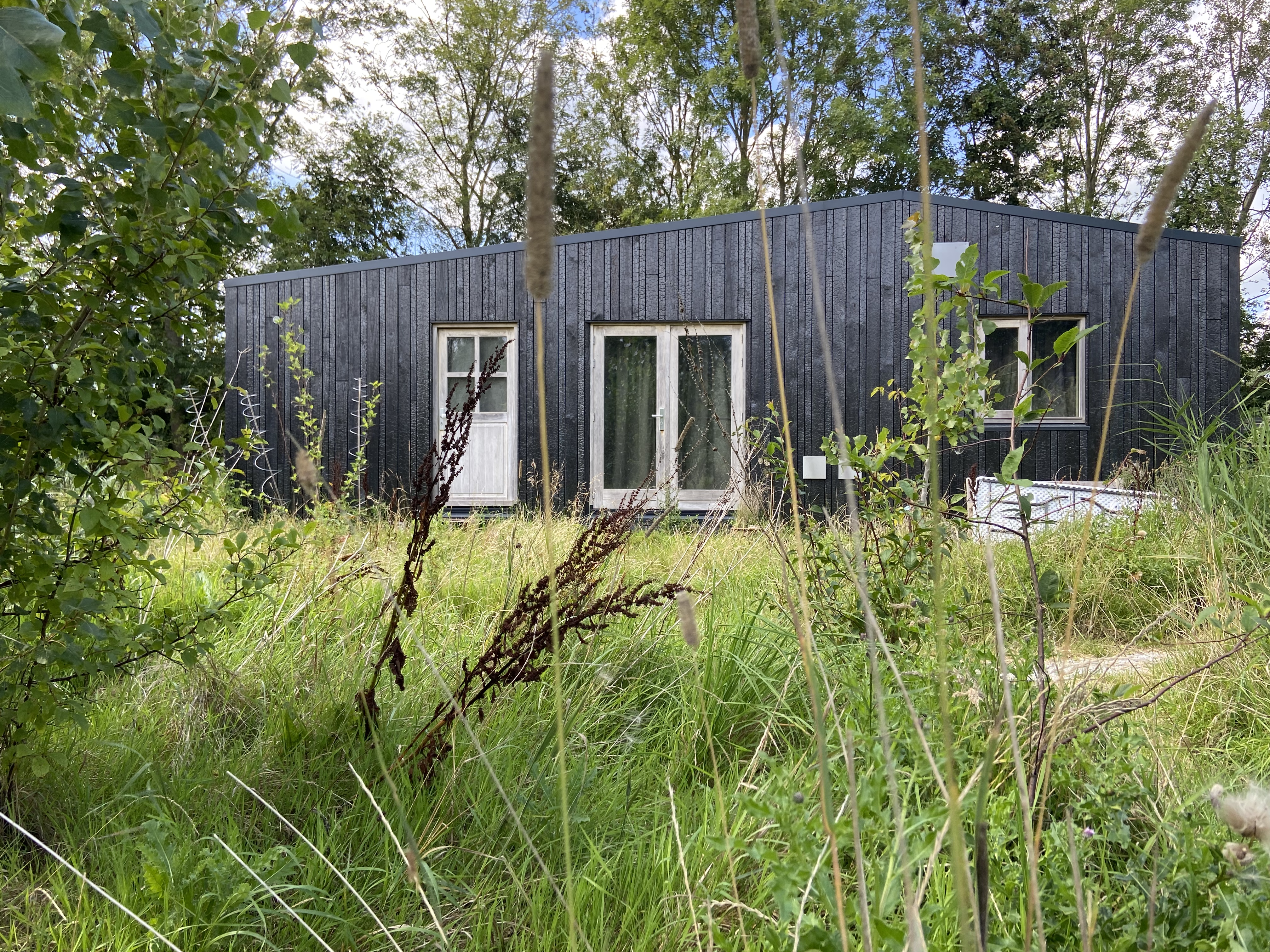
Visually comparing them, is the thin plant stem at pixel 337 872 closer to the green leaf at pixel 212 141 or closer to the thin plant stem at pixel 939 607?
the thin plant stem at pixel 939 607

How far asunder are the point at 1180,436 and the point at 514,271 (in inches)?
239

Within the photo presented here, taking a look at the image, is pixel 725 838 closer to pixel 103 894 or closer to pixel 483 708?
pixel 103 894

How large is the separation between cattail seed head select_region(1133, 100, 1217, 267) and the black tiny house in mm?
6913

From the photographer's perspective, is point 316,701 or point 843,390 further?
point 843,390

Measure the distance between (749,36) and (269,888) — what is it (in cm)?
107

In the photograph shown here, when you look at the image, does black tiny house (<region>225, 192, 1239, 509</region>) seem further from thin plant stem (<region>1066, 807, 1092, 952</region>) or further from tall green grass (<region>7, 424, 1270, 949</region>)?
thin plant stem (<region>1066, 807, 1092, 952</region>)

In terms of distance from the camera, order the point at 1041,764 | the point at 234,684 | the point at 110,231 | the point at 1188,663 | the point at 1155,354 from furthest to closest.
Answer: the point at 1155,354
the point at 1188,663
the point at 234,684
the point at 110,231
the point at 1041,764

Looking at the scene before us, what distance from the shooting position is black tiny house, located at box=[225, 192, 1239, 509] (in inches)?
308

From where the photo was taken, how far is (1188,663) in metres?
2.25

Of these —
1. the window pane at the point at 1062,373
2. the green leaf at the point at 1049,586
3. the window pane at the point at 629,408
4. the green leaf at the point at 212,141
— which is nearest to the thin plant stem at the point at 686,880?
the green leaf at the point at 1049,586

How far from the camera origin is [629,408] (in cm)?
815

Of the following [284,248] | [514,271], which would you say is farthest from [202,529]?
Answer: [284,248]

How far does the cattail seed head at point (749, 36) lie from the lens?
2.43ft

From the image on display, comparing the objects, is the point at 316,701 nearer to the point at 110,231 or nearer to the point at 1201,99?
the point at 110,231
